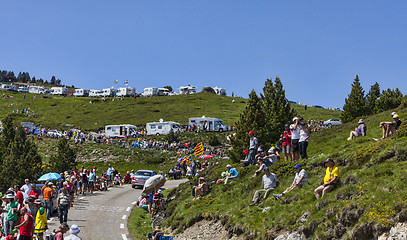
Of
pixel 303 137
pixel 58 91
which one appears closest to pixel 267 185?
pixel 303 137

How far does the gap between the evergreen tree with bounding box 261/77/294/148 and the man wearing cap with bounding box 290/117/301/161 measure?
15802 millimetres

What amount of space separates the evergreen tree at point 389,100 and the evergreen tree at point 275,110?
17.8 meters

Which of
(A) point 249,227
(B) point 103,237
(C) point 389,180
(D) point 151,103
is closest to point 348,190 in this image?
(C) point 389,180

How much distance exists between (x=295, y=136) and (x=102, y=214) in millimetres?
12185

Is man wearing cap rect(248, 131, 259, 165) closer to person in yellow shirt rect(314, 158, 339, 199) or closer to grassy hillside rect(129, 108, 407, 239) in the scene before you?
grassy hillside rect(129, 108, 407, 239)

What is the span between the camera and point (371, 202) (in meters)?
11.0

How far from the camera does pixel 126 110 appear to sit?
11438cm

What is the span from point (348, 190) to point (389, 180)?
122 centimetres

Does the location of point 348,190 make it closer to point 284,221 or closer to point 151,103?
point 284,221

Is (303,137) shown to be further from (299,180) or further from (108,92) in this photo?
(108,92)

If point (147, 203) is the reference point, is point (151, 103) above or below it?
above

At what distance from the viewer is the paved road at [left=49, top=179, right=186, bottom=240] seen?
60.5ft

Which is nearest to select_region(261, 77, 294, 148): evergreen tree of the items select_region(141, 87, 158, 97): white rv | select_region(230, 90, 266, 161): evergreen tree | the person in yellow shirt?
select_region(230, 90, 266, 161): evergreen tree

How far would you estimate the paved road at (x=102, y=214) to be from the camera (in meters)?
18.5
